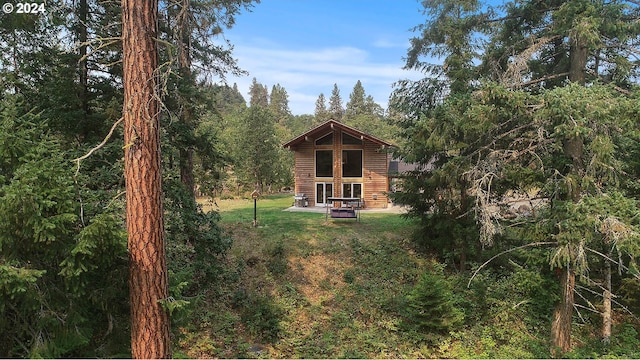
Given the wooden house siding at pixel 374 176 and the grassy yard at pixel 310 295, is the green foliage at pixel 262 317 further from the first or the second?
the wooden house siding at pixel 374 176

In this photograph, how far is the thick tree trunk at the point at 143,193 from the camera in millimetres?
3471

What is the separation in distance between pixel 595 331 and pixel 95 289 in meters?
10.3

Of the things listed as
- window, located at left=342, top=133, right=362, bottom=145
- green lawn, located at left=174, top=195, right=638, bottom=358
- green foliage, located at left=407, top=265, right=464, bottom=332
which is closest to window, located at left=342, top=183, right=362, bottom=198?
window, located at left=342, top=133, right=362, bottom=145

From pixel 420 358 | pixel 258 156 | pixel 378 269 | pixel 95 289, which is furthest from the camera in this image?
pixel 258 156

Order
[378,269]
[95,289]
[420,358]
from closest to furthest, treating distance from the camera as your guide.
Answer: [95,289] → [420,358] → [378,269]

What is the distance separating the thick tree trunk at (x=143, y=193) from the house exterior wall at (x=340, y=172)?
603 inches

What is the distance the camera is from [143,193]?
3.55m

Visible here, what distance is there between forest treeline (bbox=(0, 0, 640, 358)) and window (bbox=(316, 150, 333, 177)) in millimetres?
8722

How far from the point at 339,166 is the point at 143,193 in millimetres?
15602

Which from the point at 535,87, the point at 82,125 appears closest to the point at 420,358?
the point at 535,87

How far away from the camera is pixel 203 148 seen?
7.87 m

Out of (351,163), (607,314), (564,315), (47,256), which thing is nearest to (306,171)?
(351,163)

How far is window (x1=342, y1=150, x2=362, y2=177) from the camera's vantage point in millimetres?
18786

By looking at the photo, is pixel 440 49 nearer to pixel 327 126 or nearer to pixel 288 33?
pixel 288 33
